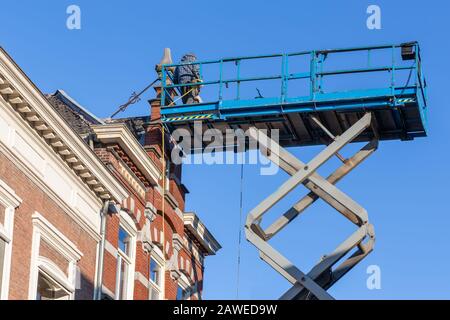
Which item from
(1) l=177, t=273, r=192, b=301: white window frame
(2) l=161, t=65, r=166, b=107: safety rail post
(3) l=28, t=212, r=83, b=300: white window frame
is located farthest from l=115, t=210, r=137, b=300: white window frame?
(1) l=177, t=273, r=192, b=301: white window frame

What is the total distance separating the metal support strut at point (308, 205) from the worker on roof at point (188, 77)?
7.70 ft

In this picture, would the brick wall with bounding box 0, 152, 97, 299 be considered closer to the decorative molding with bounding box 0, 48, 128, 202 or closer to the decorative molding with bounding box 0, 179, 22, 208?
the decorative molding with bounding box 0, 179, 22, 208

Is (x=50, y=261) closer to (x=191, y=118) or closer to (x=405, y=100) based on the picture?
(x=191, y=118)

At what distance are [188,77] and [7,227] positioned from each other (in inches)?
360

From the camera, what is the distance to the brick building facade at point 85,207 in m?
24.7

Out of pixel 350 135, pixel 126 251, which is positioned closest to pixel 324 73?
pixel 350 135

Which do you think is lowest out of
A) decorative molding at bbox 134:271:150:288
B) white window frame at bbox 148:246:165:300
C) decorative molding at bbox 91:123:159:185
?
decorative molding at bbox 134:271:150:288

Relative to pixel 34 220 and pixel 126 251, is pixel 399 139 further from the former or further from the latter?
pixel 34 220

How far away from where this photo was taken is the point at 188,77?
32.1 m

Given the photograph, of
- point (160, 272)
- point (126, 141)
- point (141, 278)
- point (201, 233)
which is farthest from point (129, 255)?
point (201, 233)

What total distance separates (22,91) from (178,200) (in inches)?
414

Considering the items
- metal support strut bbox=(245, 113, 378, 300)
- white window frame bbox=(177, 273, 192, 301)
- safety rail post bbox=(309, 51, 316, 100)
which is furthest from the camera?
white window frame bbox=(177, 273, 192, 301)

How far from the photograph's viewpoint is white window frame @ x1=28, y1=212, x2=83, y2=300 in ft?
82.7

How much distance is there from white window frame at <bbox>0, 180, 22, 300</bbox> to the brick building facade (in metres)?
0.02
